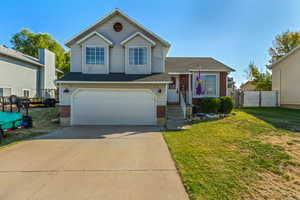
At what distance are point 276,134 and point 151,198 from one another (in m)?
7.25

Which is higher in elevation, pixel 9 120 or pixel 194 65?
pixel 194 65

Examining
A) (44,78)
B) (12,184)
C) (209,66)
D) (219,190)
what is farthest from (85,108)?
(44,78)

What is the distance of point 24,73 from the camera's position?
19.5 metres

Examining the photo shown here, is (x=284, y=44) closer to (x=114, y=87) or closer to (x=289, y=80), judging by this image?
(x=289, y=80)

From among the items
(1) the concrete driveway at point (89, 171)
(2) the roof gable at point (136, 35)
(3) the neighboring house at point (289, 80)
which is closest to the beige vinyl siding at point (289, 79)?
(3) the neighboring house at point (289, 80)

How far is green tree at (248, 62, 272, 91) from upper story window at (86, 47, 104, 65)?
26398 mm

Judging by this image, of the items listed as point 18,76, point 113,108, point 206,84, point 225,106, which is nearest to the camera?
point 113,108

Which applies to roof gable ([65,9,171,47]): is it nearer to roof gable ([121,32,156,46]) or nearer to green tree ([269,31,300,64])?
roof gable ([121,32,156,46])

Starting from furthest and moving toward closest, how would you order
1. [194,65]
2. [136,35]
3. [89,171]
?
[194,65] → [136,35] → [89,171]

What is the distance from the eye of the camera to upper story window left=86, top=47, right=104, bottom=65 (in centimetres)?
1080

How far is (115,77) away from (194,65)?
7476 mm

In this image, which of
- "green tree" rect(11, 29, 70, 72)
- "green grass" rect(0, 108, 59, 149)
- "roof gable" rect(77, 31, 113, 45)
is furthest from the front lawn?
"green tree" rect(11, 29, 70, 72)

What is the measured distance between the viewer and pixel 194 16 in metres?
14.2

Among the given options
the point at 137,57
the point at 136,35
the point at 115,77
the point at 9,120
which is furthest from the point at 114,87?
the point at 9,120
